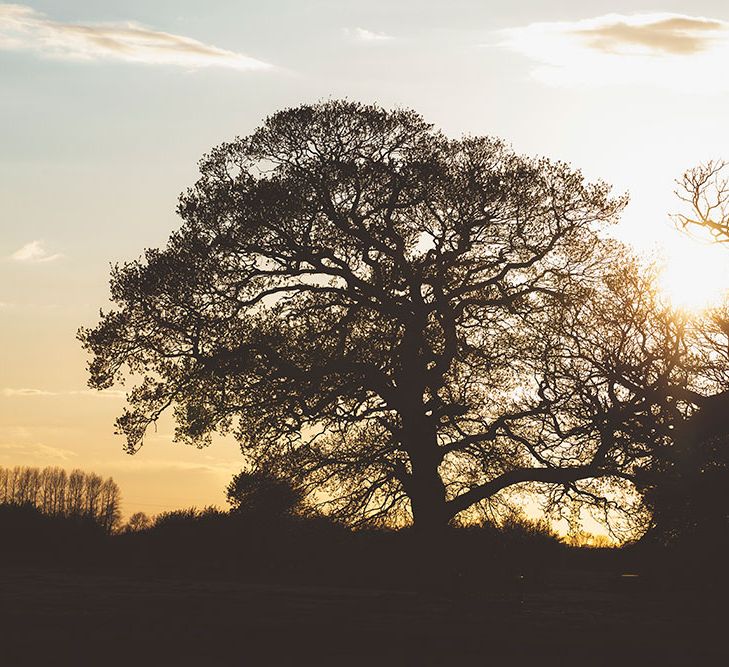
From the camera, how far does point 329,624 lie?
2548 cm

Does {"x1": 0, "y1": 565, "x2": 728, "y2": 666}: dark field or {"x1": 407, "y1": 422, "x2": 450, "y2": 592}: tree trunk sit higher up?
{"x1": 407, "y1": 422, "x2": 450, "y2": 592}: tree trunk

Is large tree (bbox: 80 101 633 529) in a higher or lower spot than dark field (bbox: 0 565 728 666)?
higher

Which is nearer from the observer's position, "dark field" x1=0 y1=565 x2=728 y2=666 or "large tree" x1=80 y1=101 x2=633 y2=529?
"dark field" x1=0 y1=565 x2=728 y2=666

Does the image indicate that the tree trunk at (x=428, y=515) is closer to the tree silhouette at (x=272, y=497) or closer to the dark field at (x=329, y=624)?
the dark field at (x=329, y=624)

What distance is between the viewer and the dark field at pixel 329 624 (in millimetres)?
20328

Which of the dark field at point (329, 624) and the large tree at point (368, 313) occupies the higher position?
the large tree at point (368, 313)

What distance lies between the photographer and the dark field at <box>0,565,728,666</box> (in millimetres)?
20328

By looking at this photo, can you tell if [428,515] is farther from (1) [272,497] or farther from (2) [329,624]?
(2) [329,624]

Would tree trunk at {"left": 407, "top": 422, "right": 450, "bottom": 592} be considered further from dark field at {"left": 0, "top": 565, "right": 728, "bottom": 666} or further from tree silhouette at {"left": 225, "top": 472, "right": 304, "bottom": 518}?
tree silhouette at {"left": 225, "top": 472, "right": 304, "bottom": 518}

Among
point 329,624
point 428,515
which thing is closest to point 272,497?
point 428,515

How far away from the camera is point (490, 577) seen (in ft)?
133

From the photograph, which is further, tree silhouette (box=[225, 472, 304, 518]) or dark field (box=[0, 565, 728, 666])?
tree silhouette (box=[225, 472, 304, 518])

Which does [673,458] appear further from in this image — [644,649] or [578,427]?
[644,649]

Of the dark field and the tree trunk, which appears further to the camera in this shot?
the tree trunk
